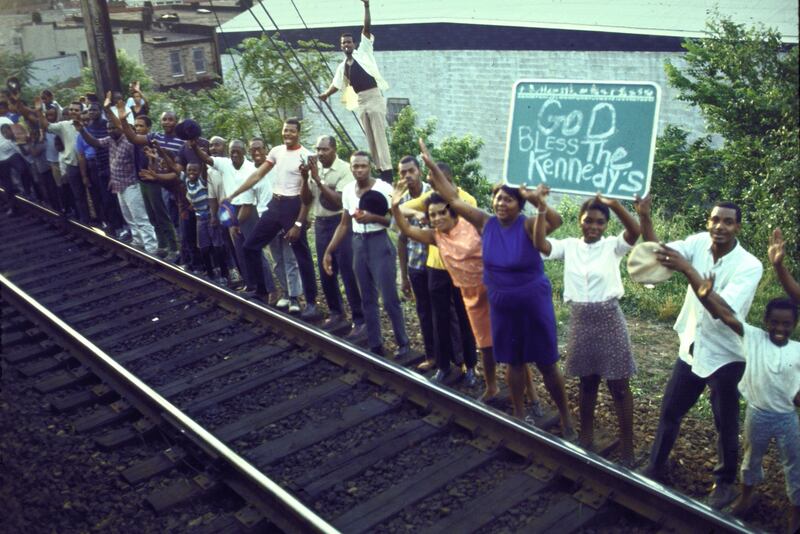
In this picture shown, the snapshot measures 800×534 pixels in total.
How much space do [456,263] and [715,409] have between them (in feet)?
6.80

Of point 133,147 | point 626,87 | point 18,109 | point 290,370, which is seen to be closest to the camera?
point 626,87

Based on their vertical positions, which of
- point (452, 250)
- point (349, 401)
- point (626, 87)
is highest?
point (626, 87)

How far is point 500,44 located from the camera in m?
17.9

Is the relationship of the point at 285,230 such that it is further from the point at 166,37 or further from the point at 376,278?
the point at 166,37

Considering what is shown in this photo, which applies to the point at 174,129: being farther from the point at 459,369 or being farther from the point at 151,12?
the point at 151,12

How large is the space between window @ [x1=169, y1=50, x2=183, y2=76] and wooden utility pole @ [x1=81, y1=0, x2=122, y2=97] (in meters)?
24.1

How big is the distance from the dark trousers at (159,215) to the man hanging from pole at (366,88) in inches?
99.2

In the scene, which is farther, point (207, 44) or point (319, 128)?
point (207, 44)

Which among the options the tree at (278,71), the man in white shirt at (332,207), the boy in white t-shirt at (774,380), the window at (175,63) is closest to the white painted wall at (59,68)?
the window at (175,63)

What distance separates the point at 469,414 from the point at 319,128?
18118 mm

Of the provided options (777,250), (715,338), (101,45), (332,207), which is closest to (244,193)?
(332,207)

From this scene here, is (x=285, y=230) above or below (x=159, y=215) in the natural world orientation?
above

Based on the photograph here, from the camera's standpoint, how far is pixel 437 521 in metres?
4.93

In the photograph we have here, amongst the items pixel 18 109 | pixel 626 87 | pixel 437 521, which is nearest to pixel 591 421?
pixel 437 521
